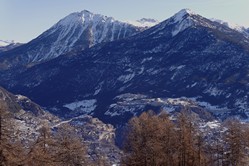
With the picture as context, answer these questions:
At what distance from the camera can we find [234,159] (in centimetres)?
9625

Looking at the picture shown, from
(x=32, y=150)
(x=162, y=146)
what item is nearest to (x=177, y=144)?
(x=162, y=146)

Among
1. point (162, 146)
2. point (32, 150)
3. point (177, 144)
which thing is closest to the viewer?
point (32, 150)

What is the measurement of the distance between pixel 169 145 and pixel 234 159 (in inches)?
494

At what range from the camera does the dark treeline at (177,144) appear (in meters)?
96.3

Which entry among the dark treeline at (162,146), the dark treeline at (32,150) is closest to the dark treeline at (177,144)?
the dark treeline at (162,146)

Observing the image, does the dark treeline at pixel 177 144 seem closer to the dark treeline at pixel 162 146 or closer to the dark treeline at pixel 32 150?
Result: the dark treeline at pixel 162 146

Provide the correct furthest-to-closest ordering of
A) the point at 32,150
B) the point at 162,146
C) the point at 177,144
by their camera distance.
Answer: the point at 177,144 < the point at 162,146 < the point at 32,150

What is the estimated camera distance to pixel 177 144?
98188 mm

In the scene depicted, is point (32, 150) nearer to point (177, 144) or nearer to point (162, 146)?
point (162, 146)

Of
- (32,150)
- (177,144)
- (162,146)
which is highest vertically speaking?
(177,144)

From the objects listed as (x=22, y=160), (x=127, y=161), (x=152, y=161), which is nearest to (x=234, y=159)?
(x=152, y=161)

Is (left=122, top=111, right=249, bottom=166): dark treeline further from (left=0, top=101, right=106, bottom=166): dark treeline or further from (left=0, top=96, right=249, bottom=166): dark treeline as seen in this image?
(left=0, top=101, right=106, bottom=166): dark treeline

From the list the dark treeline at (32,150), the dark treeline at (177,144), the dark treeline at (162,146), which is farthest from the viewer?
the dark treeline at (177,144)

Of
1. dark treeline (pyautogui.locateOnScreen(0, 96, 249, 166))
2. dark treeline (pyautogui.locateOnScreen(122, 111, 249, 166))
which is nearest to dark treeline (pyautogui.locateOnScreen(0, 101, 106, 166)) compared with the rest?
dark treeline (pyautogui.locateOnScreen(0, 96, 249, 166))
